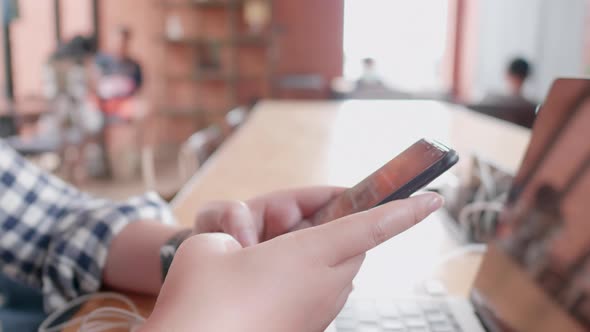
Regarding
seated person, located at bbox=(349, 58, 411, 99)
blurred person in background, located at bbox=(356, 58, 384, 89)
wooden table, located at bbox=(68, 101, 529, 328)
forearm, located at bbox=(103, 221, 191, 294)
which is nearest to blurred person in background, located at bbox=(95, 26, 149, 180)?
seated person, located at bbox=(349, 58, 411, 99)

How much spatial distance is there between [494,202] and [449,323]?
398 mm

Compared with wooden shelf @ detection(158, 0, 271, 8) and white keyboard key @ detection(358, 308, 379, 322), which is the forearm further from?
wooden shelf @ detection(158, 0, 271, 8)

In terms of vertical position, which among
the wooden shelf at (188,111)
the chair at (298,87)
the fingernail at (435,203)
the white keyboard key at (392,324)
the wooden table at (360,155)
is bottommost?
the wooden shelf at (188,111)

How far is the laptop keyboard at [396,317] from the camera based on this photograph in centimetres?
53

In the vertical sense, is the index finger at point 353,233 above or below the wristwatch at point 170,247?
above

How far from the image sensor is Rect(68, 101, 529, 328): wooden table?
768 millimetres

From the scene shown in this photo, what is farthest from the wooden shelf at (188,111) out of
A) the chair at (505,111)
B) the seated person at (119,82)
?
the chair at (505,111)

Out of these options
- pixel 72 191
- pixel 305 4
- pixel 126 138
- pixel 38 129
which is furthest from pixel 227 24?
pixel 72 191

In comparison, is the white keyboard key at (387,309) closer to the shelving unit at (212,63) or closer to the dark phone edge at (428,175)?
the dark phone edge at (428,175)

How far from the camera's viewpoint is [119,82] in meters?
5.32

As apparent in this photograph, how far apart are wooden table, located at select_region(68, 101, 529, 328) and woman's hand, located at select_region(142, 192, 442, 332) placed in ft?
0.82

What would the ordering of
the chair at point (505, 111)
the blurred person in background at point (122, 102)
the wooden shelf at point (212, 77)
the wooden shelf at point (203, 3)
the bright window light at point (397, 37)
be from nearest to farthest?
the chair at point (505, 111) → the blurred person in background at point (122, 102) → the wooden shelf at point (203, 3) → the wooden shelf at point (212, 77) → the bright window light at point (397, 37)

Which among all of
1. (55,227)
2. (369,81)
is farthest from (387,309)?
(369,81)

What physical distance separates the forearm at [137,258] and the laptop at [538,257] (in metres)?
0.24
